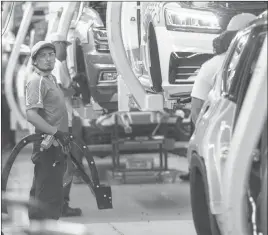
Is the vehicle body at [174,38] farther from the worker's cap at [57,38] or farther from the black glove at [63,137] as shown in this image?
the black glove at [63,137]

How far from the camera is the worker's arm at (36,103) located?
25.2ft

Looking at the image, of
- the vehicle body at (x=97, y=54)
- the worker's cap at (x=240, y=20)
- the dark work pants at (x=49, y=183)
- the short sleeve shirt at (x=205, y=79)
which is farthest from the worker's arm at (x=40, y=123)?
the vehicle body at (x=97, y=54)

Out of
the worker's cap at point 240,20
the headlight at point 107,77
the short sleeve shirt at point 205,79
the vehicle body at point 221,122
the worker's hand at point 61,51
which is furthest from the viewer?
the headlight at point 107,77

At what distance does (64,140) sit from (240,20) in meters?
1.86

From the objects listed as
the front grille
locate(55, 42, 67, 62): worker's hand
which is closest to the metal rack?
locate(55, 42, 67, 62): worker's hand

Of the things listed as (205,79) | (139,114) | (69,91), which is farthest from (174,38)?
(139,114)

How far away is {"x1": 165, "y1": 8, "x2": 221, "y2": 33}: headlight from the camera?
8.04 metres

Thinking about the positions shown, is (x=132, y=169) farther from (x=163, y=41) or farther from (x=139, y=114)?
(x=163, y=41)

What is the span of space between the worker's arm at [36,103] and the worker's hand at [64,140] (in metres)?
0.05

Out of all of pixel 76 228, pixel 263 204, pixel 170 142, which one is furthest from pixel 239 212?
pixel 170 142

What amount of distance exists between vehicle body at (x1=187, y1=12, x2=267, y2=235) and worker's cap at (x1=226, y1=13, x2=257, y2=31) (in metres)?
0.77

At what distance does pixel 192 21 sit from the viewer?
8.17 meters

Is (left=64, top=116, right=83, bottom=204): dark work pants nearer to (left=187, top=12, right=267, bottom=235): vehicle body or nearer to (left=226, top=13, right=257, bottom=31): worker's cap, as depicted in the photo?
(left=226, top=13, right=257, bottom=31): worker's cap

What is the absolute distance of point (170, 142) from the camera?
13.8 m
